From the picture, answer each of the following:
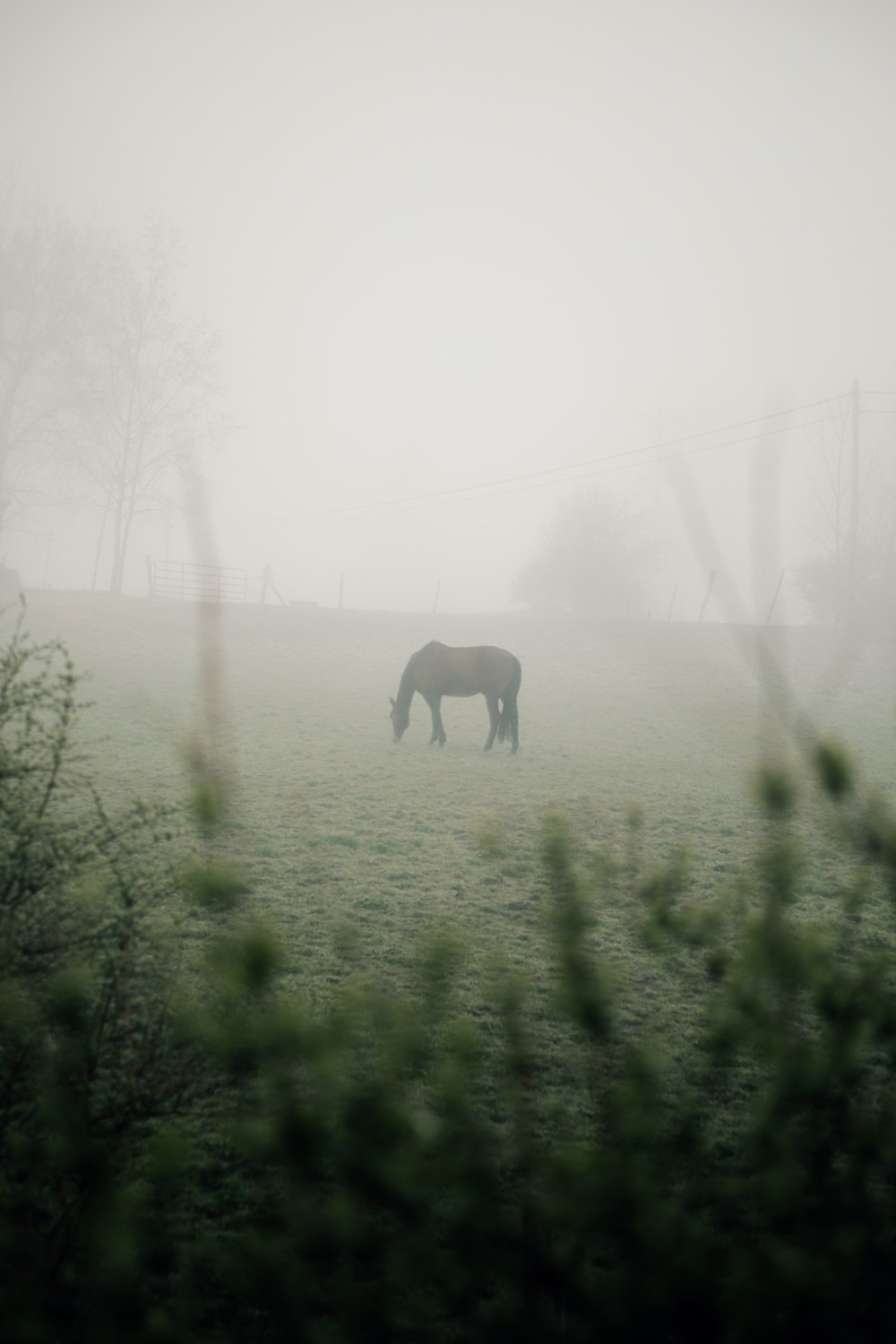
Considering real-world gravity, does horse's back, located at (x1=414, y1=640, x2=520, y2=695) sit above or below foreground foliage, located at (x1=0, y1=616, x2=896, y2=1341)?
above

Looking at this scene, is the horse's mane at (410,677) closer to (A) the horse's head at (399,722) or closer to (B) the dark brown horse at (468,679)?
(B) the dark brown horse at (468,679)

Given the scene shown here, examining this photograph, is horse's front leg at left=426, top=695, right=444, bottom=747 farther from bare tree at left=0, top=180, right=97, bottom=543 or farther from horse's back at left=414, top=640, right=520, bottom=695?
bare tree at left=0, top=180, right=97, bottom=543

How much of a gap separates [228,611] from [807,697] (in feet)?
65.9

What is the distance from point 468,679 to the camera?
500 inches

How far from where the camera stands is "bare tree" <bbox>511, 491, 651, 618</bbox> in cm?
3616

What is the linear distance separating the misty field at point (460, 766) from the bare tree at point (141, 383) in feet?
18.4

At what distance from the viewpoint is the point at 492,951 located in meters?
4.89

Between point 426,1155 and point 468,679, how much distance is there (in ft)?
33.1

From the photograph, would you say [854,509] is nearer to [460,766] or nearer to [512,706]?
[512,706]

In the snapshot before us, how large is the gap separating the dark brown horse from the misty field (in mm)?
597

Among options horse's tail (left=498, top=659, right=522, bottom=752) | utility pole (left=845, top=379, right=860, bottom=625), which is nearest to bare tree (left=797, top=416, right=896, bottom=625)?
utility pole (left=845, top=379, right=860, bottom=625)

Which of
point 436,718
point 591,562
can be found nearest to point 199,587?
point 591,562

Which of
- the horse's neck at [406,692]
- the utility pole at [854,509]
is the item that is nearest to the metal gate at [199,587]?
the horse's neck at [406,692]

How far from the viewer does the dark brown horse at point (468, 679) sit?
12.6 meters
